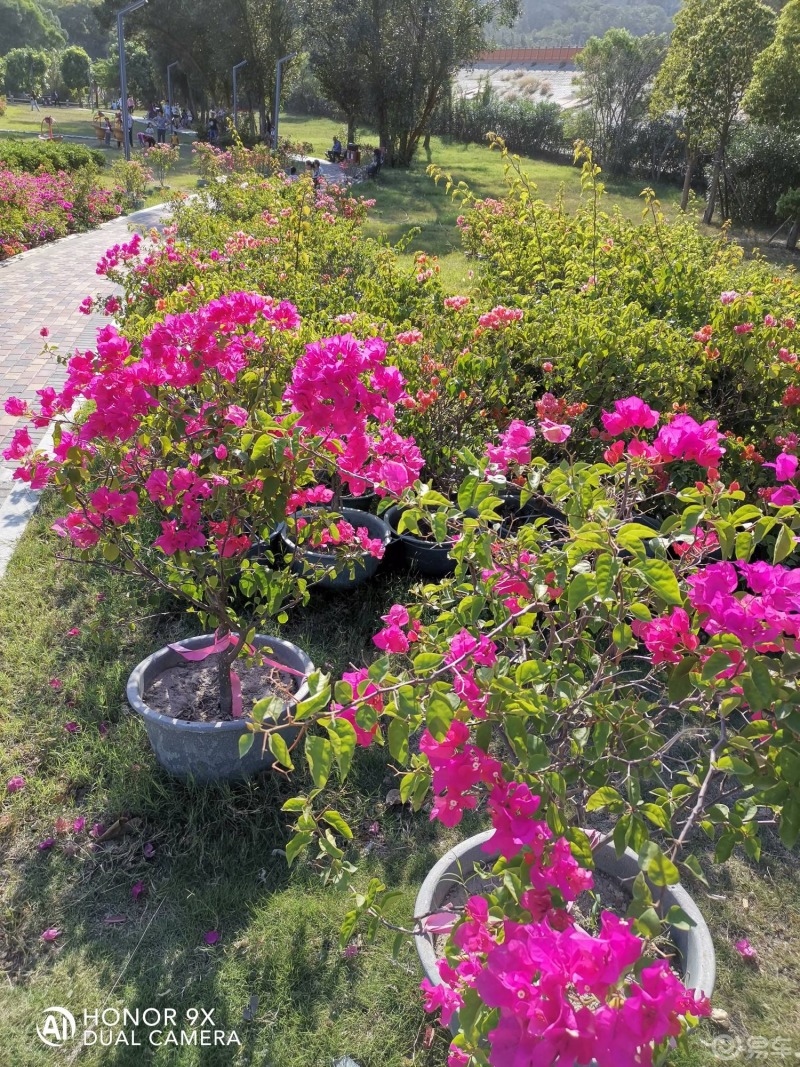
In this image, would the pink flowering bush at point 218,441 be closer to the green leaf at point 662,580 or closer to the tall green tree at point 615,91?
the green leaf at point 662,580

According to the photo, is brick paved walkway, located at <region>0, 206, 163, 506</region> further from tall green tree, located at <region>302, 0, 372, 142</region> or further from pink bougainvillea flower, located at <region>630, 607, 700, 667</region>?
tall green tree, located at <region>302, 0, 372, 142</region>

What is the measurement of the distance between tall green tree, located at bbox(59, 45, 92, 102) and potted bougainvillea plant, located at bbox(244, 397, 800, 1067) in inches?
2593

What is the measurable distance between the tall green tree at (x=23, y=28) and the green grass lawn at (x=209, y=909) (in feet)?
295

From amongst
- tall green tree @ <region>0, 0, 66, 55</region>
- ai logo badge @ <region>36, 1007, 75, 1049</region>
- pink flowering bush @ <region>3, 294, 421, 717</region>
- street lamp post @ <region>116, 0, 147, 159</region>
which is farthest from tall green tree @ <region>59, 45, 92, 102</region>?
ai logo badge @ <region>36, 1007, 75, 1049</region>

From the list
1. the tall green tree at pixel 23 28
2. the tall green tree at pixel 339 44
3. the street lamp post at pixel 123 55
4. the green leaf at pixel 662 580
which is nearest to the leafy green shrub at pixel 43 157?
the street lamp post at pixel 123 55

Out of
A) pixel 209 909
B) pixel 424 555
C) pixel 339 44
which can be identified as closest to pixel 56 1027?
pixel 209 909

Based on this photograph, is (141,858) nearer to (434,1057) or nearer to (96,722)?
(96,722)

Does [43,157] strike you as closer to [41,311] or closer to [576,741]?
[41,311]

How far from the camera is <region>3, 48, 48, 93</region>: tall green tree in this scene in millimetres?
54719

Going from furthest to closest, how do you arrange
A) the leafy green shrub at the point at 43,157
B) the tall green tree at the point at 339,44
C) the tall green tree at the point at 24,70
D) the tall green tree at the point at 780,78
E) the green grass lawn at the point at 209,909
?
the tall green tree at the point at 24,70, the tall green tree at the point at 339,44, the leafy green shrub at the point at 43,157, the tall green tree at the point at 780,78, the green grass lawn at the point at 209,909

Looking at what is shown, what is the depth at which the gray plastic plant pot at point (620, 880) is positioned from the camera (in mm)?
→ 1838

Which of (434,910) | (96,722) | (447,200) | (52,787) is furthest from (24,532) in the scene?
(447,200)

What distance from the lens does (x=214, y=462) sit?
2.29 meters

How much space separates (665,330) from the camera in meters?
4.21
